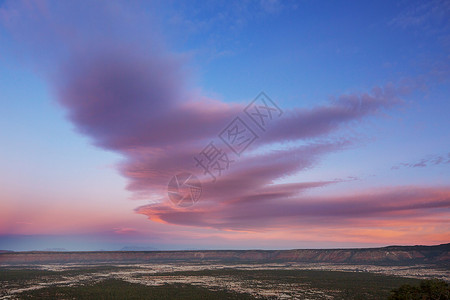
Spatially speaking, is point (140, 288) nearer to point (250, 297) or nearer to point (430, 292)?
point (250, 297)

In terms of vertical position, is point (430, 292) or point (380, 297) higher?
point (430, 292)

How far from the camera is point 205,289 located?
219ft

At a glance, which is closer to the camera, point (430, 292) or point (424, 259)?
point (430, 292)

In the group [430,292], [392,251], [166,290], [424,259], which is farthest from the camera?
[392,251]

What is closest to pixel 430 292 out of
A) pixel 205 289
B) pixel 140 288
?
pixel 205 289

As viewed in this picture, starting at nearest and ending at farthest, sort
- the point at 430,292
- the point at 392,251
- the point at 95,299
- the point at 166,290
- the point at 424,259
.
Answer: the point at 430,292 → the point at 95,299 → the point at 166,290 → the point at 424,259 → the point at 392,251

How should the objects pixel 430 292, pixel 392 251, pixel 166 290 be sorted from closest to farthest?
pixel 430 292 → pixel 166 290 → pixel 392 251

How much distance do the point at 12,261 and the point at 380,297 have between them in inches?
8287

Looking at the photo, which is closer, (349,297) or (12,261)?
(349,297)

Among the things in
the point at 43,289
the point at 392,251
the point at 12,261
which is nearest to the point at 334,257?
the point at 392,251

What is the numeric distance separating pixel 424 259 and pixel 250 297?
151 metres

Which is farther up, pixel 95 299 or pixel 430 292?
pixel 430 292

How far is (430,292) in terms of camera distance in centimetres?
2634

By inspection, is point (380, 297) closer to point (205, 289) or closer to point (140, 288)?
point (205, 289)
